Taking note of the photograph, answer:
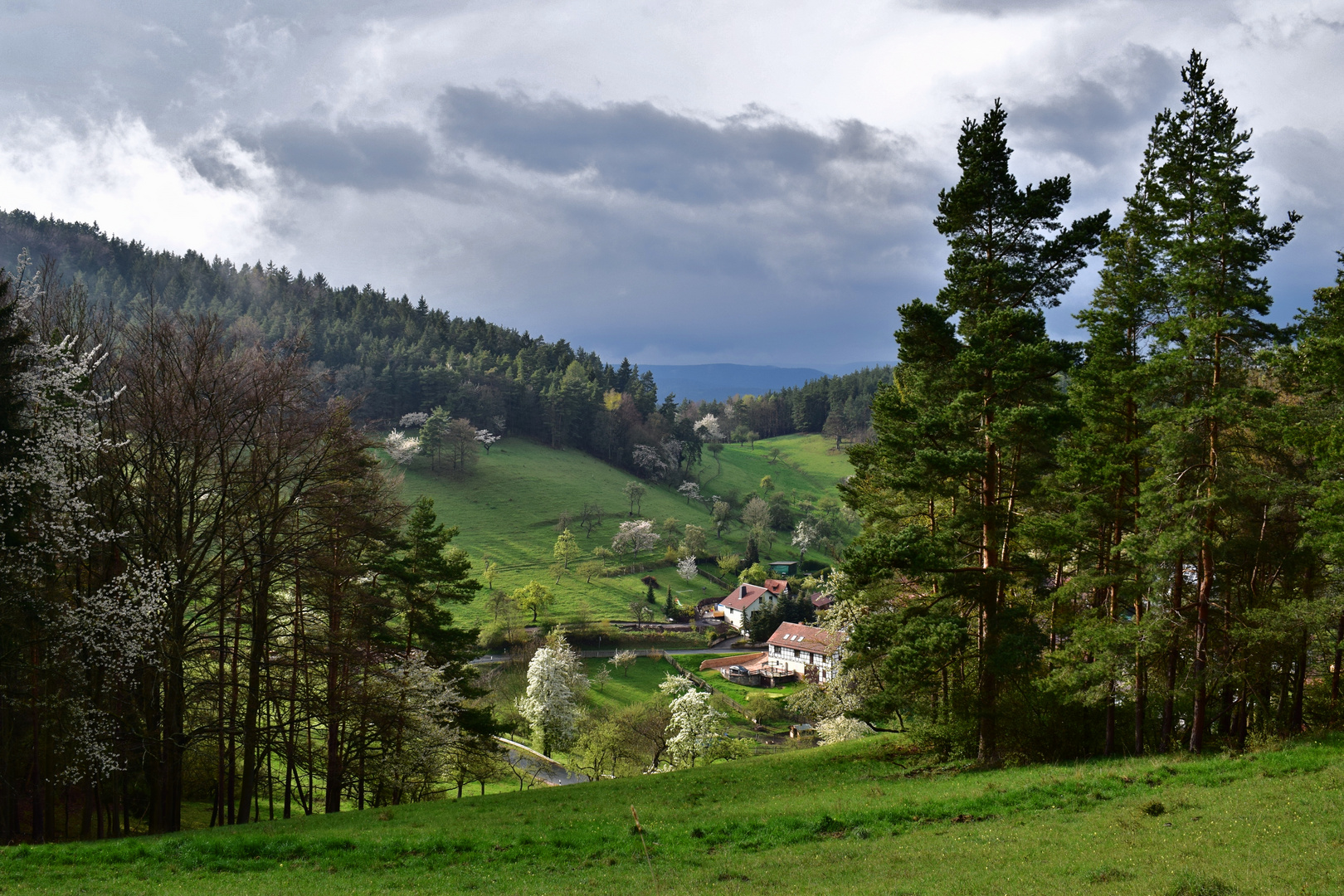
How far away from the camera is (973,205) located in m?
19.1

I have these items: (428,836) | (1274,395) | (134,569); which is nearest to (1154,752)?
(1274,395)

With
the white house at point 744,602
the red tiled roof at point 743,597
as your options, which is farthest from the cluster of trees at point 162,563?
the red tiled roof at point 743,597

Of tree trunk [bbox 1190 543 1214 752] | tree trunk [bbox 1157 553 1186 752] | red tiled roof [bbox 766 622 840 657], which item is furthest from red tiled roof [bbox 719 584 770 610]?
tree trunk [bbox 1190 543 1214 752]

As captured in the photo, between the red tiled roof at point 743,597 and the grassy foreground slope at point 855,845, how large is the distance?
69875 millimetres

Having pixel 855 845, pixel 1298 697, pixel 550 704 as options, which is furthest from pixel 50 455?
pixel 550 704

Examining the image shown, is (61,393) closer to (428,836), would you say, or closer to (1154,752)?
(428,836)

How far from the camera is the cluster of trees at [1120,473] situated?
16.9 metres

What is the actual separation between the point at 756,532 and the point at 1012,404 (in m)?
95.0

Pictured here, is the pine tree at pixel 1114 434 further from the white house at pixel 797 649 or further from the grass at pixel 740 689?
the white house at pixel 797 649

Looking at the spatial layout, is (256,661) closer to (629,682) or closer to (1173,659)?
Result: (1173,659)

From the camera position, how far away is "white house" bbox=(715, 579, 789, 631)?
85.8m

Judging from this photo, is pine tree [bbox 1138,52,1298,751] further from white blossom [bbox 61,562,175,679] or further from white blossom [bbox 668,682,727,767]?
white blossom [bbox 668,682,727,767]

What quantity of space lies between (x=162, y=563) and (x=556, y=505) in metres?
91.8

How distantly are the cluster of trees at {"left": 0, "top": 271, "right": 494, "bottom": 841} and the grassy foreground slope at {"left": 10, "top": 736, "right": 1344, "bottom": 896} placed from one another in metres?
4.60
